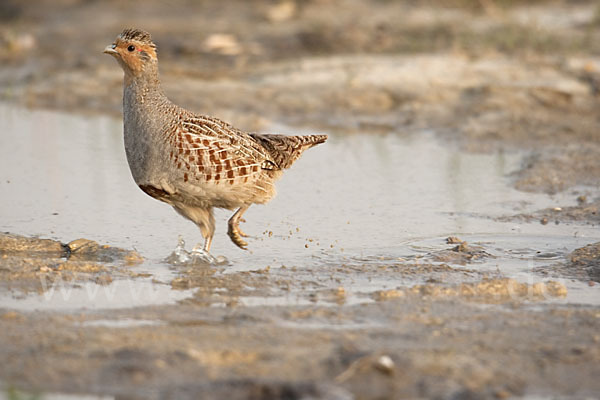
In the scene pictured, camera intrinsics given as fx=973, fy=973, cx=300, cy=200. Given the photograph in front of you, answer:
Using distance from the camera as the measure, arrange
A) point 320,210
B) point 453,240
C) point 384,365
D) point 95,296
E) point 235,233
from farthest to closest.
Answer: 1. point 320,210
2. point 453,240
3. point 235,233
4. point 95,296
5. point 384,365

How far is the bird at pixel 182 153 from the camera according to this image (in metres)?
6.53

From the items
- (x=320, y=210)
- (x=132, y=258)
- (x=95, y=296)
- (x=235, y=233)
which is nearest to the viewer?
(x=95, y=296)

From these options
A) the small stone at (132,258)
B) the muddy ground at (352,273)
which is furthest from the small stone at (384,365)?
the small stone at (132,258)

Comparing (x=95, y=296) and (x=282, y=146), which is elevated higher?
(x=282, y=146)

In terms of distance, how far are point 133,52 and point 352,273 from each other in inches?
85.1

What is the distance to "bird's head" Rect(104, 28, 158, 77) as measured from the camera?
6.72 meters

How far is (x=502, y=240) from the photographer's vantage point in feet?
23.7

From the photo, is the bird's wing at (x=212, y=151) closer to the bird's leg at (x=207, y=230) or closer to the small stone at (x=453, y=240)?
the bird's leg at (x=207, y=230)

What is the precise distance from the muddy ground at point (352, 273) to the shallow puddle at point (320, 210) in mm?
201

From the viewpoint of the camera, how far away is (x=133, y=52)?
22.1 ft

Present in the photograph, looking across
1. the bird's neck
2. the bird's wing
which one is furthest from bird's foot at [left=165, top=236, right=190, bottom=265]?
the bird's neck

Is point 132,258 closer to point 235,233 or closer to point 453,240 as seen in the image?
point 235,233

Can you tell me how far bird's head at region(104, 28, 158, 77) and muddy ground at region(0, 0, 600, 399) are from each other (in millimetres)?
1277

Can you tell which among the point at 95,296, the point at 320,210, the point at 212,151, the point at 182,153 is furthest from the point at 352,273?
the point at 320,210
